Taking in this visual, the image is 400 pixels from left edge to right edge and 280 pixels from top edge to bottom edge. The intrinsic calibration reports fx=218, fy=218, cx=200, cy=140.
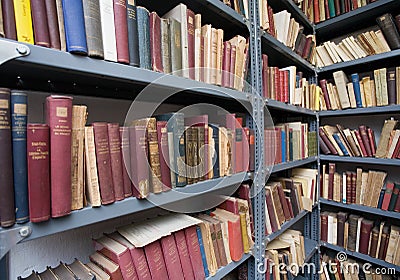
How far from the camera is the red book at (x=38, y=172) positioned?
406 millimetres

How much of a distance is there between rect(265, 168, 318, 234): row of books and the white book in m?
0.94

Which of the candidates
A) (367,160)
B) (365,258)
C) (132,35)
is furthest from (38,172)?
(365,258)

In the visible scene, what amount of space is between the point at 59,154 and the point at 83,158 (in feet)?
0.20

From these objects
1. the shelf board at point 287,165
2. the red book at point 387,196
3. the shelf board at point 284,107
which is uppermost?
the shelf board at point 284,107

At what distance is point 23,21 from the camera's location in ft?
1.38

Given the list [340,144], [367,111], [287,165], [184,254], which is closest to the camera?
[184,254]

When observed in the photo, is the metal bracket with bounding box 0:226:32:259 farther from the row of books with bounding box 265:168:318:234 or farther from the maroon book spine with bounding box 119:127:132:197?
the row of books with bounding box 265:168:318:234

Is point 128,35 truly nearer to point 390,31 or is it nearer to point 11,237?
point 11,237

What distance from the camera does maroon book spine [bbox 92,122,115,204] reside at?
0.51m

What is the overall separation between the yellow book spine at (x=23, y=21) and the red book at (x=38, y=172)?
6.8 inches

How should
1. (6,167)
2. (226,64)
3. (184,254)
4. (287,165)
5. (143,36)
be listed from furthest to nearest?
1. (287,165)
2. (226,64)
3. (184,254)
4. (143,36)
5. (6,167)

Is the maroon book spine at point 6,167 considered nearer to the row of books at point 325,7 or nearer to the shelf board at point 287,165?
the shelf board at point 287,165

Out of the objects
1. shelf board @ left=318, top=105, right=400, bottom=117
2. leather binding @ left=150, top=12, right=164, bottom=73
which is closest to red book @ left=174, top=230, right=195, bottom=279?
leather binding @ left=150, top=12, right=164, bottom=73

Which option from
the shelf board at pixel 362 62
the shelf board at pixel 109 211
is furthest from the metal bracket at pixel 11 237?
the shelf board at pixel 362 62
